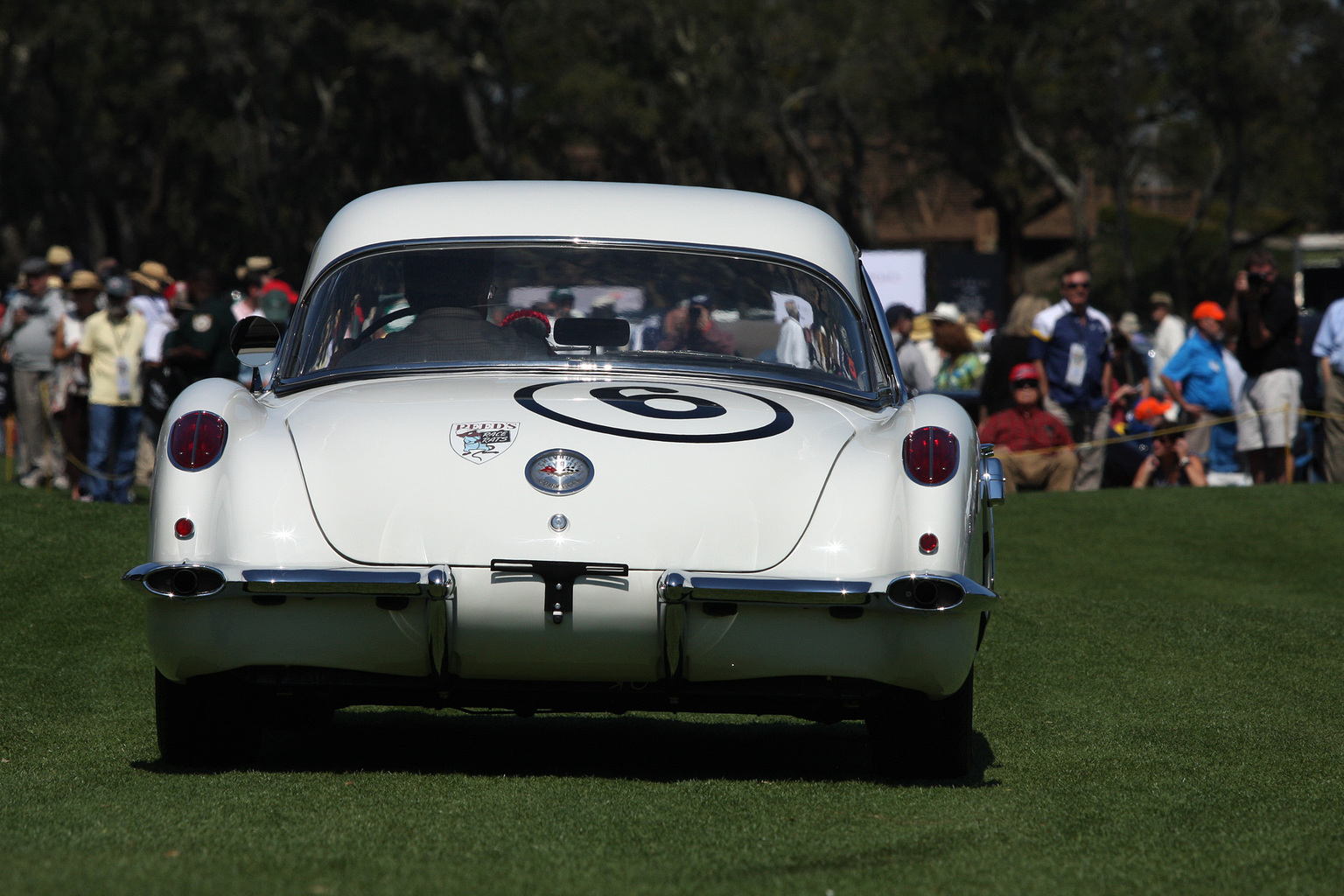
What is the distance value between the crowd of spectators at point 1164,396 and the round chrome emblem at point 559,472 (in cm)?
927

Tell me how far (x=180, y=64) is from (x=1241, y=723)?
4054 cm

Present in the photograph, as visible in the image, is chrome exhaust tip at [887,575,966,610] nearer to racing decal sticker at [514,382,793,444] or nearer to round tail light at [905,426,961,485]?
round tail light at [905,426,961,485]

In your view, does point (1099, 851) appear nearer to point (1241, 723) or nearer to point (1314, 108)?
point (1241, 723)

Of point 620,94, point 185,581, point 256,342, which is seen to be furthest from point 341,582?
point 620,94

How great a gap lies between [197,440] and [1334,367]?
11.5m

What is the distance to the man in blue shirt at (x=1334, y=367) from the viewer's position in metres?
14.3

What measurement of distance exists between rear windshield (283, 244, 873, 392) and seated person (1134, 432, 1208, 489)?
978cm

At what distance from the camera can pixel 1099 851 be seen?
13.7ft

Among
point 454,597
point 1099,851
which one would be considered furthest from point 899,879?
point 454,597

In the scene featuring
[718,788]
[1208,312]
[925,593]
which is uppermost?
[1208,312]

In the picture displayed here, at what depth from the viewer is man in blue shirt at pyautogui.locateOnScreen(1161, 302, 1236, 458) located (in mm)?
15016

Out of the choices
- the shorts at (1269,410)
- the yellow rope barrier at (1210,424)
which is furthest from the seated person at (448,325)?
the shorts at (1269,410)

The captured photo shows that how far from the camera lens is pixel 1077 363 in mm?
14234

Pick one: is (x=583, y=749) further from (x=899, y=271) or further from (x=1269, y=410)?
(x=899, y=271)
